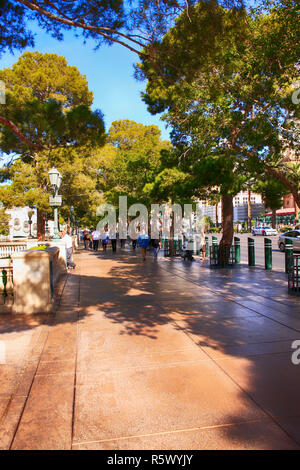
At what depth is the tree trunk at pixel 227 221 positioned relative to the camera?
1391cm

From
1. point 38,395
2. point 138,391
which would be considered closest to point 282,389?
point 138,391

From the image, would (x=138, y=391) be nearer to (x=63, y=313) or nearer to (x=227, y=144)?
(x=63, y=313)

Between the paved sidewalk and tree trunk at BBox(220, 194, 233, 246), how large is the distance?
6.37 meters

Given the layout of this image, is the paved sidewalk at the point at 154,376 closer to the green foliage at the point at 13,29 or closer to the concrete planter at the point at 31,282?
the concrete planter at the point at 31,282

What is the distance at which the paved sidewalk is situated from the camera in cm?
290

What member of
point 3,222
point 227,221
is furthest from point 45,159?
point 3,222

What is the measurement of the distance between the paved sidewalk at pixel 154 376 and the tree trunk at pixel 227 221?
637 cm

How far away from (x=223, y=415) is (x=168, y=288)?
624 cm

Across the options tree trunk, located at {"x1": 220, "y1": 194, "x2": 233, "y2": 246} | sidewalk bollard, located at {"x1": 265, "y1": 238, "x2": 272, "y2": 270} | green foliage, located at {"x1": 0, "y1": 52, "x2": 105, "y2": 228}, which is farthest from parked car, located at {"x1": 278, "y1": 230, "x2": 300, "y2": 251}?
green foliage, located at {"x1": 0, "y1": 52, "x2": 105, "y2": 228}

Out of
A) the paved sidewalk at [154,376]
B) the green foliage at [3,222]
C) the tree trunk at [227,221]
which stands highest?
the green foliage at [3,222]

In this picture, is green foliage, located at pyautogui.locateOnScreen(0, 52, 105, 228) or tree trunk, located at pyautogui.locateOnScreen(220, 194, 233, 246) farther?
green foliage, located at pyautogui.locateOnScreen(0, 52, 105, 228)

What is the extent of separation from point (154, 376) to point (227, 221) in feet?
35.4

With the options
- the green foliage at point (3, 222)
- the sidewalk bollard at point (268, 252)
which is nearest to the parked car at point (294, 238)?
the sidewalk bollard at point (268, 252)

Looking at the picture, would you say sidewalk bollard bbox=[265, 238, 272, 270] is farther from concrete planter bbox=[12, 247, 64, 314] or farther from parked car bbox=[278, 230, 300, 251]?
concrete planter bbox=[12, 247, 64, 314]
